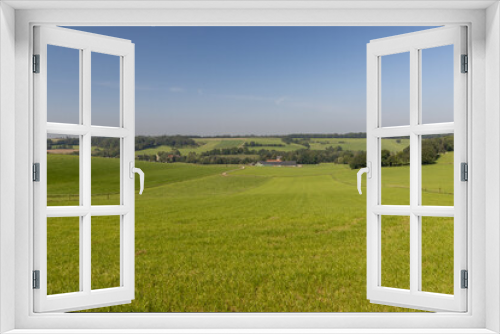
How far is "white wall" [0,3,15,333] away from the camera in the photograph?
1.75 m

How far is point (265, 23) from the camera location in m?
1.89

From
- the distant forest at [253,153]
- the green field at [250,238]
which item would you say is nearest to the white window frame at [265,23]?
the green field at [250,238]

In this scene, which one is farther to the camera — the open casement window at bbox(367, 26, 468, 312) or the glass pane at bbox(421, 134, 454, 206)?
the glass pane at bbox(421, 134, 454, 206)

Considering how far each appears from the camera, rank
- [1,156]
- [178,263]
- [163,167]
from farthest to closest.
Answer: [163,167], [178,263], [1,156]

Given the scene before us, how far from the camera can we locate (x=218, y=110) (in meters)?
13.2

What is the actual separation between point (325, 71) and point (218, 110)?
4.22 m

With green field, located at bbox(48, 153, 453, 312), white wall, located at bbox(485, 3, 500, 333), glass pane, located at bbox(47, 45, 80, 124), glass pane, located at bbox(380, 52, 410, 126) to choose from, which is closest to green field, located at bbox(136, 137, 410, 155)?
green field, located at bbox(48, 153, 453, 312)

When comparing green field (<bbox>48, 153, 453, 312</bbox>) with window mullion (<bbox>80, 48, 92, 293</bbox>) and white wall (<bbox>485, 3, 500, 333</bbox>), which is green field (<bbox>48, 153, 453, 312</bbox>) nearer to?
window mullion (<bbox>80, 48, 92, 293</bbox>)

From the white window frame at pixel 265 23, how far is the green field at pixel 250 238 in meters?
0.34

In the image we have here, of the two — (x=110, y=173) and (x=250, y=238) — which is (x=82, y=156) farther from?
(x=250, y=238)

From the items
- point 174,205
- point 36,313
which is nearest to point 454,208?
point 36,313

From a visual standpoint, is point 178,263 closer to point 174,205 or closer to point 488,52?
point 174,205

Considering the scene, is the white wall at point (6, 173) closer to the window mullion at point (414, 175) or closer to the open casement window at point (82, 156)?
the open casement window at point (82, 156)

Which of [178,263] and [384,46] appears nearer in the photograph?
[384,46]
